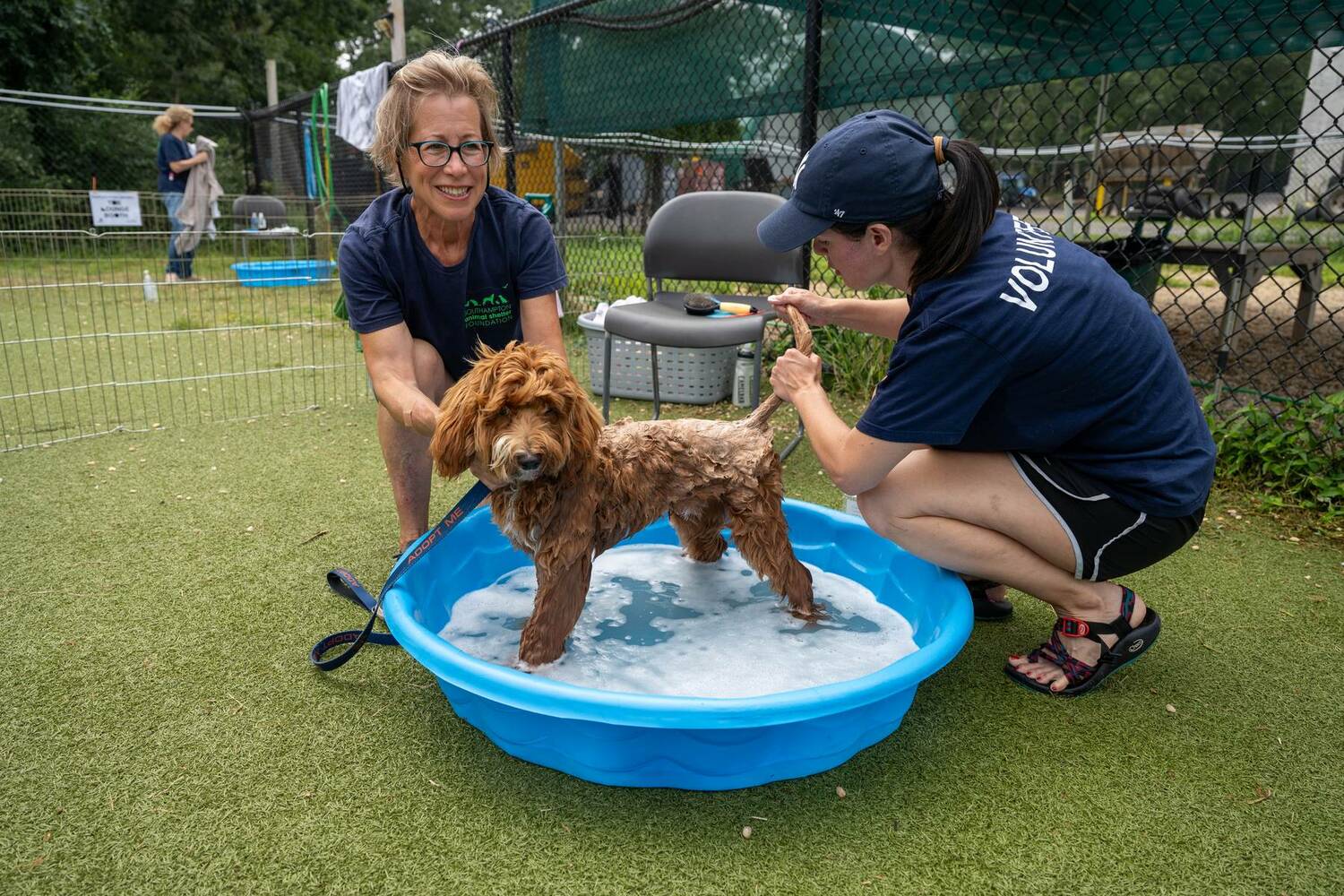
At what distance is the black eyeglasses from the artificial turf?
5.60 ft

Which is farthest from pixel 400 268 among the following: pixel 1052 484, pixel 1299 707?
pixel 1299 707

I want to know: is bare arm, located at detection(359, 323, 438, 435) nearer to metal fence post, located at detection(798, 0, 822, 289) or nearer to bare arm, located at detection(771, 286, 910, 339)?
bare arm, located at detection(771, 286, 910, 339)

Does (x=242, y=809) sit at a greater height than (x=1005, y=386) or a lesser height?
lesser

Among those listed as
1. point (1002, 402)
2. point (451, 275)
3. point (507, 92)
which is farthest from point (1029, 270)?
point (507, 92)

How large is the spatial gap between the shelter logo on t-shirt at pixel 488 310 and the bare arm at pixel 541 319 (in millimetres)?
81

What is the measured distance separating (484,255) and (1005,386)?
2.03 m

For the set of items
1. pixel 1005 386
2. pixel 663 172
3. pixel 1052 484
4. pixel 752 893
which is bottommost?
pixel 752 893

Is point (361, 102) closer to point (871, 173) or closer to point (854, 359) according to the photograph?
point (854, 359)

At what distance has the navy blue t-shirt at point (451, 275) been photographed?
3.12 metres

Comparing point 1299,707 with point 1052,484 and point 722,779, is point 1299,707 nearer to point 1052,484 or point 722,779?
point 1052,484

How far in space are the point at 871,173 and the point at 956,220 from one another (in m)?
0.28

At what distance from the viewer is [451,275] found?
128 inches

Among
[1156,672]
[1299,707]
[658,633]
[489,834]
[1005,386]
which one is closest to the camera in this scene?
[489,834]

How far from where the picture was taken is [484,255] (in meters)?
3.29
